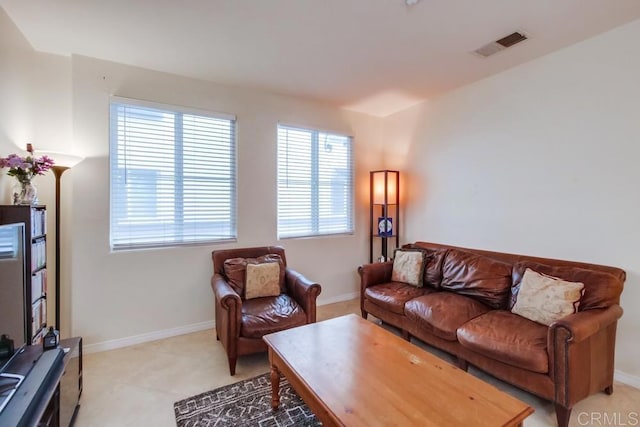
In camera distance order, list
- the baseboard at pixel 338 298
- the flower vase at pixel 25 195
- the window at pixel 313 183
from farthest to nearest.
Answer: the baseboard at pixel 338 298 < the window at pixel 313 183 < the flower vase at pixel 25 195

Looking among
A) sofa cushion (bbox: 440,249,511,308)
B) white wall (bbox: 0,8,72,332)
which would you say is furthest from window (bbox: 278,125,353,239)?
white wall (bbox: 0,8,72,332)

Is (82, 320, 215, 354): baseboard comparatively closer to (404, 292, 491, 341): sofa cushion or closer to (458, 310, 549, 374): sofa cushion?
(404, 292, 491, 341): sofa cushion

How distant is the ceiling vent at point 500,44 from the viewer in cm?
236

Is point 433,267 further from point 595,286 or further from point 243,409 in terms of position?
point 243,409

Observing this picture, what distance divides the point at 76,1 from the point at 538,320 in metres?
3.86

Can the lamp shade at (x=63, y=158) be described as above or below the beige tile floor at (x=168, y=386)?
above

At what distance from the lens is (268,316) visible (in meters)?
2.45

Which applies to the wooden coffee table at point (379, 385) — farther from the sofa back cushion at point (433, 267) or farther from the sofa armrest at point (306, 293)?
the sofa back cushion at point (433, 267)

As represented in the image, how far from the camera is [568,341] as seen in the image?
1.71 meters

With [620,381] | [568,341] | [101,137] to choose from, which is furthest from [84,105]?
A: [620,381]

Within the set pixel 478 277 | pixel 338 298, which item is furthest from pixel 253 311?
pixel 478 277

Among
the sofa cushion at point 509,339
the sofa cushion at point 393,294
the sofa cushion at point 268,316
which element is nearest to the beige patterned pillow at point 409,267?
the sofa cushion at point 393,294

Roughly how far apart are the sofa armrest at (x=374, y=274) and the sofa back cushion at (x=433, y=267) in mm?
407

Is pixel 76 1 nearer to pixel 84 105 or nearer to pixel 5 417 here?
pixel 84 105
